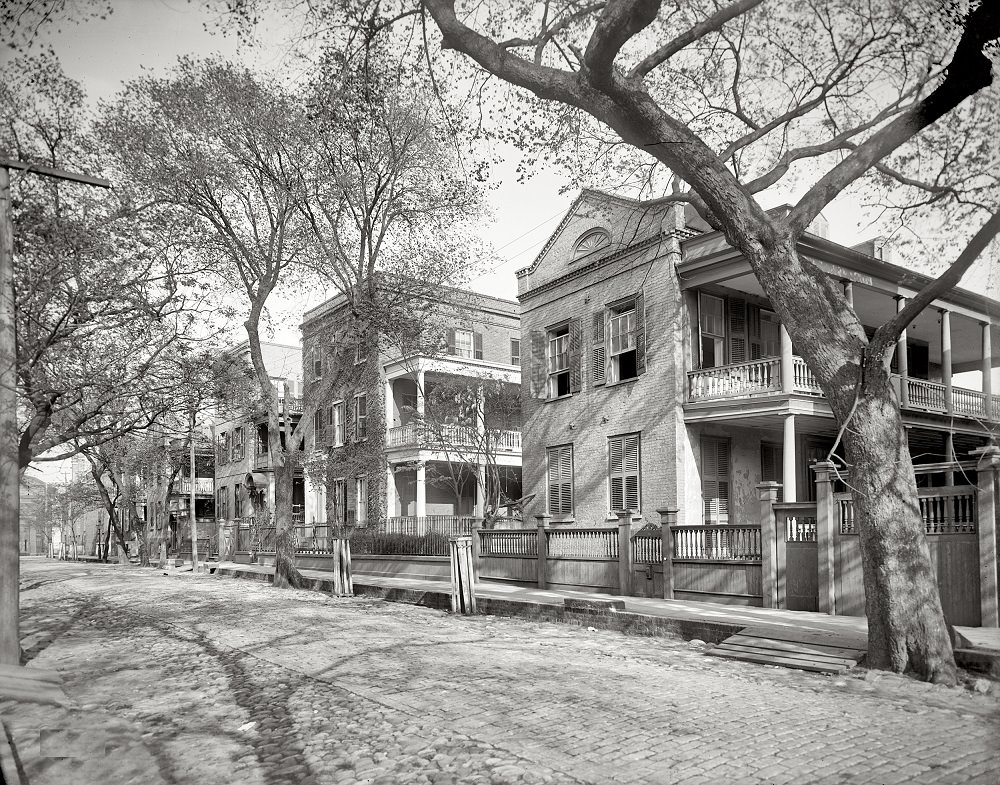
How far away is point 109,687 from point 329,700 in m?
2.61

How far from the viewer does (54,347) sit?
12836mm

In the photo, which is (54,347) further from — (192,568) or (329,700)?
(192,568)

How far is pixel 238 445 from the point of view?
48062mm

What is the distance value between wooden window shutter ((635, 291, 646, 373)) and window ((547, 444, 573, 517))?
3472 millimetres

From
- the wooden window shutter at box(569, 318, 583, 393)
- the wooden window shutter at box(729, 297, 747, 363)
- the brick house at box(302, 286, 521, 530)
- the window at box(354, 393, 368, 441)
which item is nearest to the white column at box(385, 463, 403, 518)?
the brick house at box(302, 286, 521, 530)

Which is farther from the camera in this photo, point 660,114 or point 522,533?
point 522,533

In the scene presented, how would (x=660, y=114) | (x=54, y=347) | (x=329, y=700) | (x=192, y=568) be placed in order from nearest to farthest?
(x=329, y=700) < (x=660, y=114) < (x=54, y=347) < (x=192, y=568)

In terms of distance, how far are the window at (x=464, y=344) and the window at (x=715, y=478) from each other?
49.0 feet

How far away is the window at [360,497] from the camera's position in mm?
32969

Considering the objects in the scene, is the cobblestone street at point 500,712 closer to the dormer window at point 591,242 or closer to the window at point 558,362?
the window at point 558,362

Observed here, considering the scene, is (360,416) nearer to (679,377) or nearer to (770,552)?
(679,377)

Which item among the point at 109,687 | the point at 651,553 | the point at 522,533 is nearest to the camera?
the point at 109,687

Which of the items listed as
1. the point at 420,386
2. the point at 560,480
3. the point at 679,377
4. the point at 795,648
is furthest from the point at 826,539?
the point at 420,386

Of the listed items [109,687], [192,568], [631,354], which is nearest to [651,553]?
[631,354]
